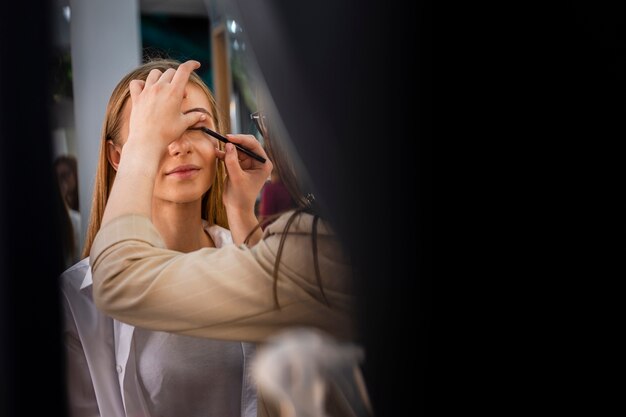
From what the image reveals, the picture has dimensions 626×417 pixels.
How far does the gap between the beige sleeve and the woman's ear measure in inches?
2.4

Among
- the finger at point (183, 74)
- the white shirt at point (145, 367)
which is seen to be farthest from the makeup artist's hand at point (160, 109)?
the white shirt at point (145, 367)

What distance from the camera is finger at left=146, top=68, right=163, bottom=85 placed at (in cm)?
68

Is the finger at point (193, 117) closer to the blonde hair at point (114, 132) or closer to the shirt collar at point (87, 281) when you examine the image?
the blonde hair at point (114, 132)

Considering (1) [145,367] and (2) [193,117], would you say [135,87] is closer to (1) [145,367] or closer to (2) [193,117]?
(2) [193,117]

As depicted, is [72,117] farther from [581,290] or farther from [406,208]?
[581,290]

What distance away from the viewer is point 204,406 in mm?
709

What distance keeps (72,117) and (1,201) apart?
0.11 m

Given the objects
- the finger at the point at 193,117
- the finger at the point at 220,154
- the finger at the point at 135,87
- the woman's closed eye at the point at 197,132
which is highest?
the finger at the point at 135,87

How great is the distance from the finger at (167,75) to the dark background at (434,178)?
9cm

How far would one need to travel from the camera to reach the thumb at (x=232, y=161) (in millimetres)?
691

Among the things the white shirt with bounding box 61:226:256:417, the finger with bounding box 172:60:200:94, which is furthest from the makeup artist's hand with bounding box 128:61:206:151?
the white shirt with bounding box 61:226:256:417

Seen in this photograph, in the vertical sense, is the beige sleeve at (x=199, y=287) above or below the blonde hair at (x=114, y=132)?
below

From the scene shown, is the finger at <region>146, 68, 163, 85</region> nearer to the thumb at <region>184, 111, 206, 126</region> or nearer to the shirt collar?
the thumb at <region>184, 111, 206, 126</region>

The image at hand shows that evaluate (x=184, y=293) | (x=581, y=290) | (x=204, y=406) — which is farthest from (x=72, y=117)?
(x=581, y=290)
